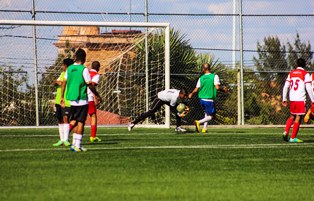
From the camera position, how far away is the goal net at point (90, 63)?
2773 cm

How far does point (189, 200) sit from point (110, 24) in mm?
19007

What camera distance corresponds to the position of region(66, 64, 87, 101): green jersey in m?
14.5

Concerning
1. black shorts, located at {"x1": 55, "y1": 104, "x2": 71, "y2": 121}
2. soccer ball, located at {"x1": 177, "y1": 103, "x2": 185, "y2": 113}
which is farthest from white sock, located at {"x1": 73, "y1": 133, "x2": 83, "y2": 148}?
soccer ball, located at {"x1": 177, "y1": 103, "x2": 185, "y2": 113}

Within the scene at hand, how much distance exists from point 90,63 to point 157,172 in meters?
18.1

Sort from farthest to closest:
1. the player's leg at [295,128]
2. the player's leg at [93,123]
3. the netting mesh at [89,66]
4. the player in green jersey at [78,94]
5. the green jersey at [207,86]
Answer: the netting mesh at [89,66]
the green jersey at [207,86]
the player's leg at [295,128]
the player's leg at [93,123]
the player in green jersey at [78,94]

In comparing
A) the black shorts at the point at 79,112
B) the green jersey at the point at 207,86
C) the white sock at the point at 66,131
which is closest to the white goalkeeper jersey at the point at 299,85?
the white sock at the point at 66,131

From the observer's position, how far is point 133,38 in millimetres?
29203

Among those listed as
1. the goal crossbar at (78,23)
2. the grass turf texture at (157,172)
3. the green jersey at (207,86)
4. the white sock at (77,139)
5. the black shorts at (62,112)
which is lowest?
the grass turf texture at (157,172)

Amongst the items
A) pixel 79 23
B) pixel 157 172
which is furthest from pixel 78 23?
pixel 157 172

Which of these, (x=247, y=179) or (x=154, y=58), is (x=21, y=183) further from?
(x=154, y=58)

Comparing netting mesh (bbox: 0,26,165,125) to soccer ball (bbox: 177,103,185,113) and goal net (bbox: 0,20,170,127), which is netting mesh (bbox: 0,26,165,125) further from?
soccer ball (bbox: 177,103,185,113)

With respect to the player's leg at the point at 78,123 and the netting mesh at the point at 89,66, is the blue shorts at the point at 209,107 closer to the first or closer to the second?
the netting mesh at the point at 89,66

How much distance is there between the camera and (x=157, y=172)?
11039 millimetres

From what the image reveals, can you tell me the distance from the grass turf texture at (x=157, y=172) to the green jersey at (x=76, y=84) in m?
0.97
